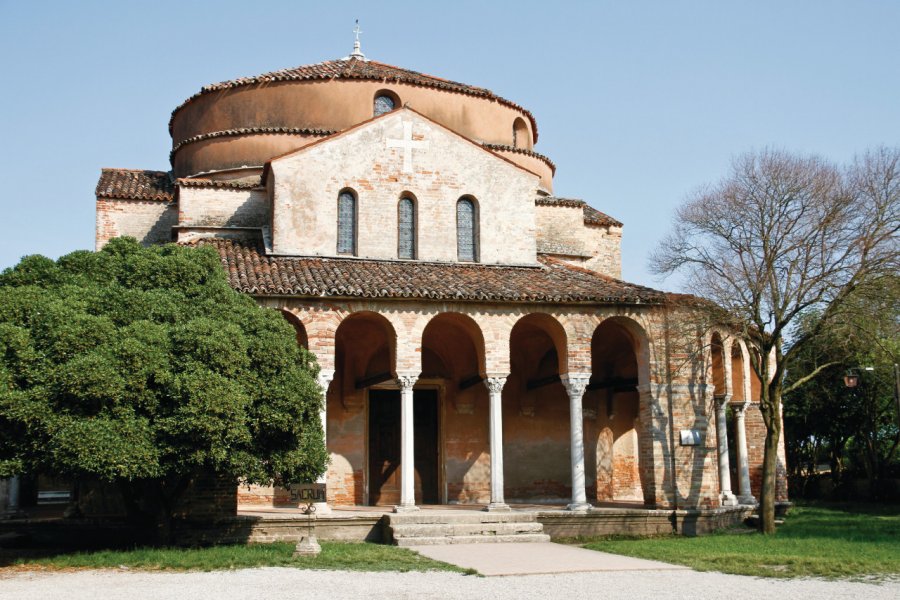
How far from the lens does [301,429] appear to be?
14.9 meters

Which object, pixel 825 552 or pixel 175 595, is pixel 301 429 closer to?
pixel 175 595

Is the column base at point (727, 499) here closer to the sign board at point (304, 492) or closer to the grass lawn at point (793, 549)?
the grass lawn at point (793, 549)

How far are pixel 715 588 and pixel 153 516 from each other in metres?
9.49

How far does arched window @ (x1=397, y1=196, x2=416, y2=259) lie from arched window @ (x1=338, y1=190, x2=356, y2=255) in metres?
1.03

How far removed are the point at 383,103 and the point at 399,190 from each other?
4.09 meters

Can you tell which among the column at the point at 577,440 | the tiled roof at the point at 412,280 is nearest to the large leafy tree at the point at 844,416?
the tiled roof at the point at 412,280

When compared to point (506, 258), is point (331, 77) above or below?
above

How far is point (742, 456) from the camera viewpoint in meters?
22.3

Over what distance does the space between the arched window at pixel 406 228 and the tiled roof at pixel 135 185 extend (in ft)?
21.2

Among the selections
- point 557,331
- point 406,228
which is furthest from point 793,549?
point 406,228

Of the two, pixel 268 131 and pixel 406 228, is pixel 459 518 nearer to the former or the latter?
pixel 406 228

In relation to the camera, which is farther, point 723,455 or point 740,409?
point 740,409

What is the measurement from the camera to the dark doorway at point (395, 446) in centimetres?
2145

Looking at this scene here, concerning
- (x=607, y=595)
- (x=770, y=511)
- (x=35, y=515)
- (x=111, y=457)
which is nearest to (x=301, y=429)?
(x=111, y=457)
